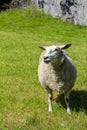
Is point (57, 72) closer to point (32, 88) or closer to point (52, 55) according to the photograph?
point (52, 55)

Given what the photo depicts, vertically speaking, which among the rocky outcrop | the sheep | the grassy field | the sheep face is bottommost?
the rocky outcrop

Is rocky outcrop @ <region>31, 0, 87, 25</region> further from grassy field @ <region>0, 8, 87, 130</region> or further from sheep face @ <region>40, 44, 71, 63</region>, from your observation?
sheep face @ <region>40, 44, 71, 63</region>

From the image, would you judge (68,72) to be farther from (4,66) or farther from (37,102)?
(4,66)

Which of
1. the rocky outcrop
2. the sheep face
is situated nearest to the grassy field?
the sheep face

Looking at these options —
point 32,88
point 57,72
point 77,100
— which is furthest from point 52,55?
point 32,88

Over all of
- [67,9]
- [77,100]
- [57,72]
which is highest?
[57,72]

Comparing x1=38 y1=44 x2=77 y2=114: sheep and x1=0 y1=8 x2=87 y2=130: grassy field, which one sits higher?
x1=38 y1=44 x2=77 y2=114: sheep

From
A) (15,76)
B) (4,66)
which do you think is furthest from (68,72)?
(4,66)

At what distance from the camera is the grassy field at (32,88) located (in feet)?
29.5

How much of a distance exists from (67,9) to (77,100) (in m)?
22.4

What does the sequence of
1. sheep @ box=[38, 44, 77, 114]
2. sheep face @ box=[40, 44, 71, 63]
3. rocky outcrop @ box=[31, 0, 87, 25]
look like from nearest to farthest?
sheep face @ box=[40, 44, 71, 63] → sheep @ box=[38, 44, 77, 114] → rocky outcrop @ box=[31, 0, 87, 25]

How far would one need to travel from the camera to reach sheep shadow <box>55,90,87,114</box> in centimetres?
1013

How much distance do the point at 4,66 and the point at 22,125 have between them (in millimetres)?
7167

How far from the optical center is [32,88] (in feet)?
40.1
